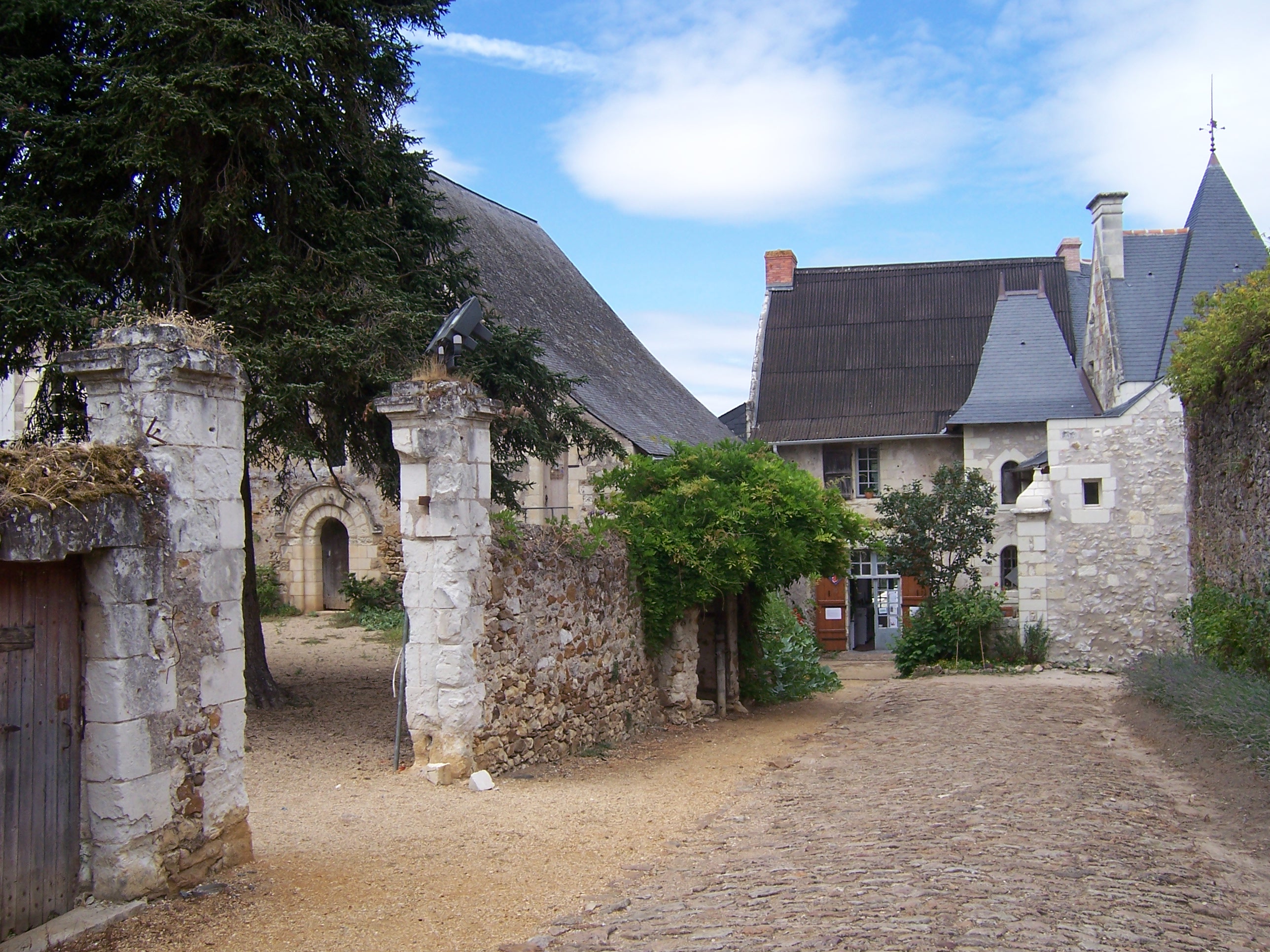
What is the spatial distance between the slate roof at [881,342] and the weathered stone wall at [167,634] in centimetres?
1810

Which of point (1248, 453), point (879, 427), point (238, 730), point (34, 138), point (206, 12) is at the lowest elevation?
point (238, 730)

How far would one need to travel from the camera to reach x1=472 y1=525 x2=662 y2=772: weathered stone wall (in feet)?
26.3

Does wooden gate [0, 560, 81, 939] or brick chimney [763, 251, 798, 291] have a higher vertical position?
brick chimney [763, 251, 798, 291]

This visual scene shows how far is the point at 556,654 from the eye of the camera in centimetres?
892

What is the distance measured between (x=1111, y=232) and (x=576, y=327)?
1055 cm

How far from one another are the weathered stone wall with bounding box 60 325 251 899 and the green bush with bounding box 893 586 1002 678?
13.0 m

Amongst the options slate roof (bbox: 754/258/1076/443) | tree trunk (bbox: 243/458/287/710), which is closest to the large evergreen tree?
tree trunk (bbox: 243/458/287/710)

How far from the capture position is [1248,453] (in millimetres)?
10242

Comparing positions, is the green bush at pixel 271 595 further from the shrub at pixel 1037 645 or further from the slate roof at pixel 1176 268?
the slate roof at pixel 1176 268

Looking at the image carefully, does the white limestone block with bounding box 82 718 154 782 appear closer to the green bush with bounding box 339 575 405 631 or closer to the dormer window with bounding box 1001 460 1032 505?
the green bush with bounding box 339 575 405 631

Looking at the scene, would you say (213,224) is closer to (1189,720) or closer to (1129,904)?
(1129,904)

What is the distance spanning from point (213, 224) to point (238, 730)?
5934mm

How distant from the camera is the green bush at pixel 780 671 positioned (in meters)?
13.1

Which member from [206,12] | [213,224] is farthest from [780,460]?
[206,12]
